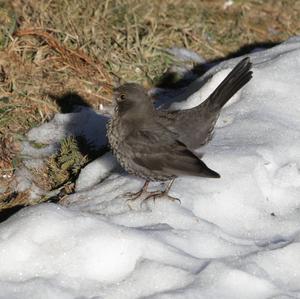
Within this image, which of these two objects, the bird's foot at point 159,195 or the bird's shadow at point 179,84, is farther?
the bird's shadow at point 179,84

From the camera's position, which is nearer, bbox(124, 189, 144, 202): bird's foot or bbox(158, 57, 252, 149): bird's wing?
bbox(124, 189, 144, 202): bird's foot

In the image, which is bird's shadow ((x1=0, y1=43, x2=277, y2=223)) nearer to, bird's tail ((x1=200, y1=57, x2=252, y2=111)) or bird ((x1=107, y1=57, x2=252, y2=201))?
bird ((x1=107, y1=57, x2=252, y2=201))

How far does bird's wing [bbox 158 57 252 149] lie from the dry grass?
1.47 meters

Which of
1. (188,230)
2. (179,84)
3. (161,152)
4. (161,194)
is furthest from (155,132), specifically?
(179,84)

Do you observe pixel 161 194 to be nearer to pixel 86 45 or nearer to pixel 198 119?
pixel 198 119

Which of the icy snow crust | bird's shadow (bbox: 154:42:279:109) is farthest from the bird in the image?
bird's shadow (bbox: 154:42:279:109)

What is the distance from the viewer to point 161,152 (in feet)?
17.3

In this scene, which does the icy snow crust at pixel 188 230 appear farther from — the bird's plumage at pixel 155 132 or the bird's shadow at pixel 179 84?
the bird's shadow at pixel 179 84

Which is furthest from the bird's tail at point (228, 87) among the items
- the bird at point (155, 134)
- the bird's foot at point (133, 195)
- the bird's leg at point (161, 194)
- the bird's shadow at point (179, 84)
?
the bird's shadow at point (179, 84)

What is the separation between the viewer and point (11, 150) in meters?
6.12

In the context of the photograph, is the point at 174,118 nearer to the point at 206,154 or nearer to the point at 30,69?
the point at 206,154

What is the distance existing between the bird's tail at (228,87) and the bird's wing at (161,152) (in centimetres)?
44

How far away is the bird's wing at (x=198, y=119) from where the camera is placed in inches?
215

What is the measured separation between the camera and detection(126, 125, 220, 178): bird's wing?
505 cm
